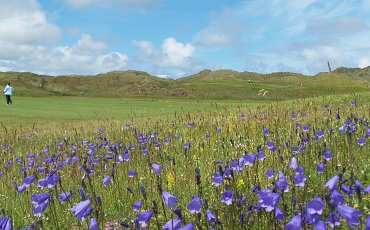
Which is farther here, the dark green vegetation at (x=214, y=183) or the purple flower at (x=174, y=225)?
the dark green vegetation at (x=214, y=183)

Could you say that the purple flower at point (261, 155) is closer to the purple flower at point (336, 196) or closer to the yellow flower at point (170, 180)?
the yellow flower at point (170, 180)

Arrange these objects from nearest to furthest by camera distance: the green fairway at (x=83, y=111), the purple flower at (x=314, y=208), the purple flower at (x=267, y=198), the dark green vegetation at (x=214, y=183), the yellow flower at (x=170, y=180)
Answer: the purple flower at (x=314, y=208) < the purple flower at (x=267, y=198) < the dark green vegetation at (x=214, y=183) < the yellow flower at (x=170, y=180) < the green fairway at (x=83, y=111)

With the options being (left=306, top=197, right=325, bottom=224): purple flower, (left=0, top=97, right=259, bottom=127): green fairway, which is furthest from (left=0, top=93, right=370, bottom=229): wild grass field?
(left=0, top=97, right=259, bottom=127): green fairway

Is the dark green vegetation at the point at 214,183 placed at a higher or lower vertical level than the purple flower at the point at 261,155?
lower

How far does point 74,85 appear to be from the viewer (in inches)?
3797

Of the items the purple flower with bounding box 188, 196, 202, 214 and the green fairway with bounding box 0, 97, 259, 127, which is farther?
the green fairway with bounding box 0, 97, 259, 127

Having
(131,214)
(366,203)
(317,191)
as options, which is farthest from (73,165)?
(366,203)

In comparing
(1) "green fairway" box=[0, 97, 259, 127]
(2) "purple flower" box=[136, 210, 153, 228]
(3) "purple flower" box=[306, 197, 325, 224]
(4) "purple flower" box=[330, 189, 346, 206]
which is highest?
(4) "purple flower" box=[330, 189, 346, 206]

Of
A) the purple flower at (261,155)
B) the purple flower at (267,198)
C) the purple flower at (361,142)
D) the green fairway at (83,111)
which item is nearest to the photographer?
the purple flower at (267,198)

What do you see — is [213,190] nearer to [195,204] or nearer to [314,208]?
[195,204]

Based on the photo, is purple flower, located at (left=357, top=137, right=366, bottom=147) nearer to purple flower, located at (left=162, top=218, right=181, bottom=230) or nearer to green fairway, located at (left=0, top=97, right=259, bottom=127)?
purple flower, located at (left=162, top=218, right=181, bottom=230)

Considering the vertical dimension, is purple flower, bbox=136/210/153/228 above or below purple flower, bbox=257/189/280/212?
below

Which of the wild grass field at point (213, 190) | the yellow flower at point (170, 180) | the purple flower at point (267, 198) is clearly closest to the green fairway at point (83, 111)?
the wild grass field at point (213, 190)

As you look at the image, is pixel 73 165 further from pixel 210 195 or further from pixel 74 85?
pixel 74 85
